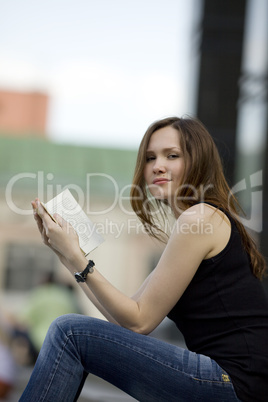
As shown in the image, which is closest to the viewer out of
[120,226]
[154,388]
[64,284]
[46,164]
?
[154,388]

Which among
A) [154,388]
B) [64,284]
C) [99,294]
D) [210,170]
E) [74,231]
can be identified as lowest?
[64,284]

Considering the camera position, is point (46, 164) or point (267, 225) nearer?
point (267, 225)

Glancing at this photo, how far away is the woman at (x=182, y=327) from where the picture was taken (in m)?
1.55

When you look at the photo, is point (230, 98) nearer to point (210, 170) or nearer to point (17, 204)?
point (210, 170)

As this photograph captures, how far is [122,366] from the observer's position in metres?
1.57

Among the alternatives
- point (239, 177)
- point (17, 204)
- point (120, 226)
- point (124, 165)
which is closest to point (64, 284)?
point (239, 177)

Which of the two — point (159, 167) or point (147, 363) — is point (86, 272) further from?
point (159, 167)

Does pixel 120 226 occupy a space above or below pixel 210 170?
below

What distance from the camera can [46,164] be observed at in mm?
21562

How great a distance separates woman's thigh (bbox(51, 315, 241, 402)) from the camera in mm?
1551

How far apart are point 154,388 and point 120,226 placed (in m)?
16.5

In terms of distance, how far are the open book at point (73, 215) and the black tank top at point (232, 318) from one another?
1.09 ft

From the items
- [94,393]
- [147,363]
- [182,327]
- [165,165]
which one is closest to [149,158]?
[165,165]

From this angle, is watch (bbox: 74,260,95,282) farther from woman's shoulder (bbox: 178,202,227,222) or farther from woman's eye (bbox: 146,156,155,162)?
woman's eye (bbox: 146,156,155,162)
